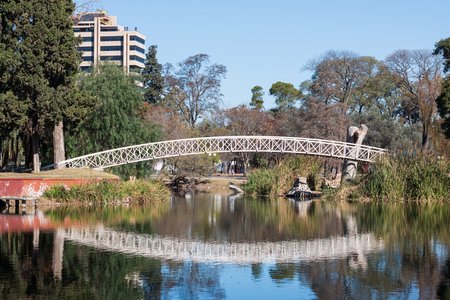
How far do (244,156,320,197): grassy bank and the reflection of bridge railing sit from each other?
2707 centimetres

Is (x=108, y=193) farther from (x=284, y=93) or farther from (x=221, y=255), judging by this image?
(x=284, y=93)

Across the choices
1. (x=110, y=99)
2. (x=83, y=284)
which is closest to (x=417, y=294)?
(x=83, y=284)

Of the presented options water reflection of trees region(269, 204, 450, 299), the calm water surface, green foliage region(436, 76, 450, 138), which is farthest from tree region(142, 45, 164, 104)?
water reflection of trees region(269, 204, 450, 299)

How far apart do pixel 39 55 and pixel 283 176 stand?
21.5 m

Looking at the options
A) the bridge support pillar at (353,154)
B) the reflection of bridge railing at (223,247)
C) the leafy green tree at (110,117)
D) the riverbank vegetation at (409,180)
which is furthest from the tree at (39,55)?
the bridge support pillar at (353,154)

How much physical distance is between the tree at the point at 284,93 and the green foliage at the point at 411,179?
1910 inches

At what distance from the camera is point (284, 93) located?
101500 mm

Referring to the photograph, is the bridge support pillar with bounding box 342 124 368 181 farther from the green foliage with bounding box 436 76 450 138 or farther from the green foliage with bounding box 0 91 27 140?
the green foliage with bounding box 0 91 27 140

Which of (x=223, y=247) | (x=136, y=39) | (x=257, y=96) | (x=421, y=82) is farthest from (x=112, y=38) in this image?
(x=223, y=247)

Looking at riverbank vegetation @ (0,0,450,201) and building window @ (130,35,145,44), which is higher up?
building window @ (130,35,145,44)

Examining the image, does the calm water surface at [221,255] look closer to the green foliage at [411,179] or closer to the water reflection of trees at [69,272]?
the water reflection of trees at [69,272]

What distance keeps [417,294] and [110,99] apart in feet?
114

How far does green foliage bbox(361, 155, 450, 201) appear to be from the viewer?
4556cm

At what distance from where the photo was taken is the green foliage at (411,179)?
45562mm
